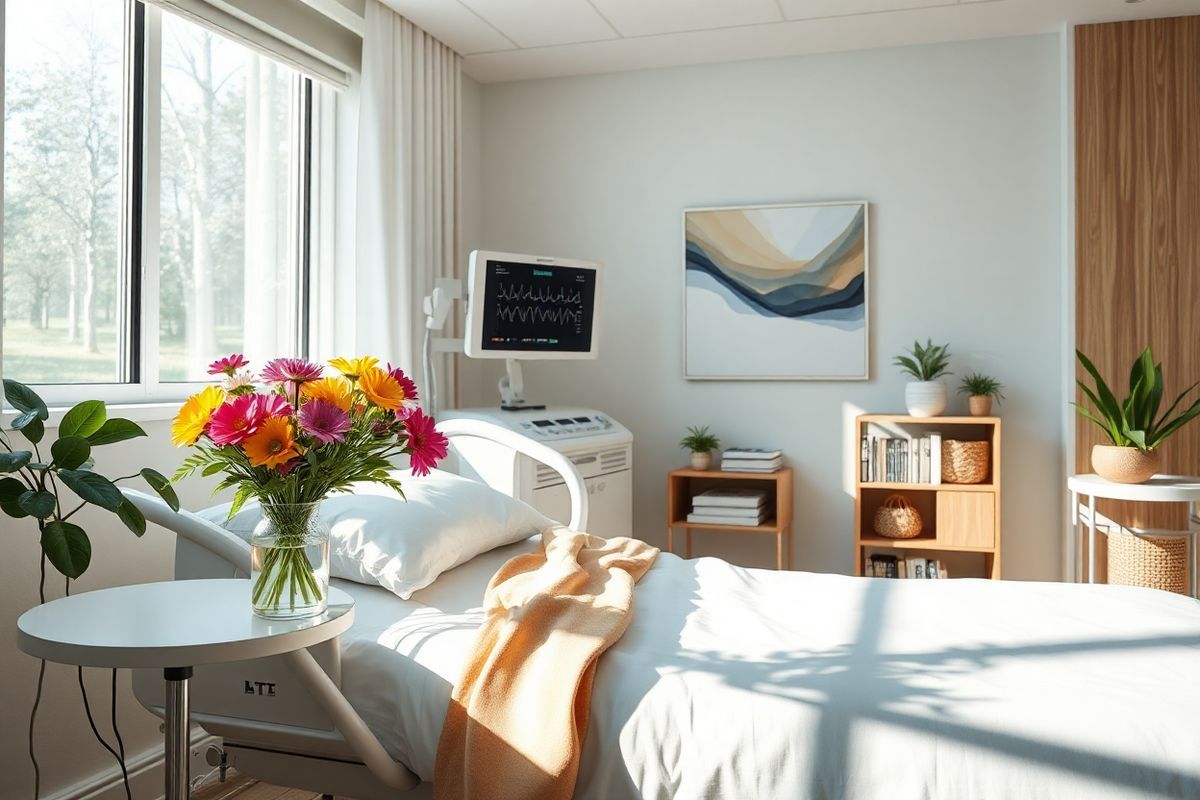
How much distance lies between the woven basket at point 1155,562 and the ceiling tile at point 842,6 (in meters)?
1.92

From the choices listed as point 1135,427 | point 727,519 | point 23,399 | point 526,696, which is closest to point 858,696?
point 526,696

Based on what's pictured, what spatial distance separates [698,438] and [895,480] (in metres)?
0.78

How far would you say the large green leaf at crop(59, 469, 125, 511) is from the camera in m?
1.57

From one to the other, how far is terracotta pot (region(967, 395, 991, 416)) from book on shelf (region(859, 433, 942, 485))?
159 mm

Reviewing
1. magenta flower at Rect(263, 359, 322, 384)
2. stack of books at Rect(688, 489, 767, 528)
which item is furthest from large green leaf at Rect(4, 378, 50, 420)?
stack of books at Rect(688, 489, 767, 528)

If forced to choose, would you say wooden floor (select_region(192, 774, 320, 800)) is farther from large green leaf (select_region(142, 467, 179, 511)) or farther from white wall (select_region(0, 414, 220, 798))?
large green leaf (select_region(142, 467, 179, 511))

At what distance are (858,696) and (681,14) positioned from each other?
9.07 feet

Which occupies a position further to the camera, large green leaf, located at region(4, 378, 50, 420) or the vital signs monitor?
the vital signs monitor

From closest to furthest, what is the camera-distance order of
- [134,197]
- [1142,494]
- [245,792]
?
[245,792], [134,197], [1142,494]

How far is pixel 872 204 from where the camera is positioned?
3.85 m

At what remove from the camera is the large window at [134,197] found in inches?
92.9

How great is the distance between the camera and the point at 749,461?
3.77 metres

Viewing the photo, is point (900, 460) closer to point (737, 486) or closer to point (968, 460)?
point (968, 460)

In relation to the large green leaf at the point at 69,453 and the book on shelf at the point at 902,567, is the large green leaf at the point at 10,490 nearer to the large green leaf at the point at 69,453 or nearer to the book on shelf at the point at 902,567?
the large green leaf at the point at 69,453
